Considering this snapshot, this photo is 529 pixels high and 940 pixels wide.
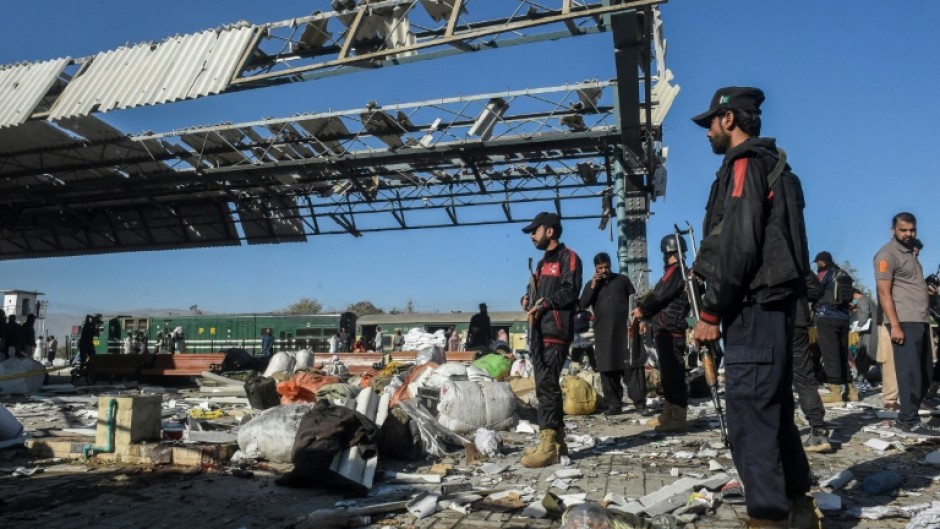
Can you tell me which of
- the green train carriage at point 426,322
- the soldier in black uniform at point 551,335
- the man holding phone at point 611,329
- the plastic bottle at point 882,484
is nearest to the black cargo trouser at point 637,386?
the man holding phone at point 611,329

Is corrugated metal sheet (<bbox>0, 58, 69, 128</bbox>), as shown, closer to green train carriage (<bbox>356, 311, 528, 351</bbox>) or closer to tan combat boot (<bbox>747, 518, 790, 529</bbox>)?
tan combat boot (<bbox>747, 518, 790, 529</bbox>)

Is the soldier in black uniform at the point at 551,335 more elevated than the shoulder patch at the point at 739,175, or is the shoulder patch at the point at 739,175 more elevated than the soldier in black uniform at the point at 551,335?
the shoulder patch at the point at 739,175

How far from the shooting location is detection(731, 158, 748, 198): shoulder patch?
2777mm

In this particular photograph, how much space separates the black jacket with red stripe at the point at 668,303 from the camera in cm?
603

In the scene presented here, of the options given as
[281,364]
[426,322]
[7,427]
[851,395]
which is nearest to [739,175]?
[7,427]

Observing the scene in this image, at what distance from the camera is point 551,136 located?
44.5 ft

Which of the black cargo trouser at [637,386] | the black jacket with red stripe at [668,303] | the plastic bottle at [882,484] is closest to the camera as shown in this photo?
the plastic bottle at [882,484]

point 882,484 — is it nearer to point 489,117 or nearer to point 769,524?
point 769,524

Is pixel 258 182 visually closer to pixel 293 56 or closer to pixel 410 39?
pixel 293 56

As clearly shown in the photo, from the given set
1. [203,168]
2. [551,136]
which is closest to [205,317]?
[203,168]

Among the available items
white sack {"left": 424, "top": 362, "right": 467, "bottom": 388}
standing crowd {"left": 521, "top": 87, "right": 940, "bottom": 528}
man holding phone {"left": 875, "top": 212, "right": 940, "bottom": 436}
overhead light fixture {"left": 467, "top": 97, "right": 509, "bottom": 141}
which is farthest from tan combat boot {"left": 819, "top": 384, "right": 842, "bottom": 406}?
overhead light fixture {"left": 467, "top": 97, "right": 509, "bottom": 141}

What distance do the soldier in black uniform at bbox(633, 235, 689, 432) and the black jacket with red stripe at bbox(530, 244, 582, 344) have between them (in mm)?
1129

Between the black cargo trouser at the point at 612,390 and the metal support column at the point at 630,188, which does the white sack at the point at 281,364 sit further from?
the metal support column at the point at 630,188

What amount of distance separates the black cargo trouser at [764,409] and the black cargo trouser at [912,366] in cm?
343
